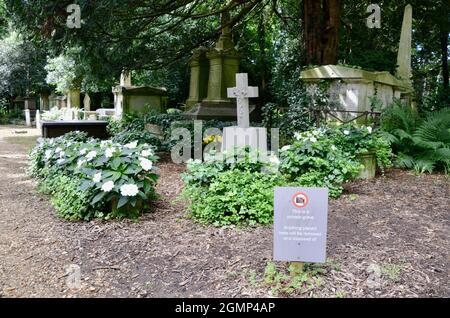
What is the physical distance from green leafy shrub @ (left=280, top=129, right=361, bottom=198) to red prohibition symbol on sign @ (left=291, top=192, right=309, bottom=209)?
2609 millimetres

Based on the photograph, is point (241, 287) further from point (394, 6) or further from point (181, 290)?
point (394, 6)

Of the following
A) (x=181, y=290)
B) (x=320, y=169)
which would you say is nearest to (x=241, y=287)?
(x=181, y=290)

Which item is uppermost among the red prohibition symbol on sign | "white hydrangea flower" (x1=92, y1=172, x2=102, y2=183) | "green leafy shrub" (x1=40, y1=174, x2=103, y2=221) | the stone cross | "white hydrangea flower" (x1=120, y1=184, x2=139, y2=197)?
the stone cross

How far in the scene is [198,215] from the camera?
4.84 meters

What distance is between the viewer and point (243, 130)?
7332 mm

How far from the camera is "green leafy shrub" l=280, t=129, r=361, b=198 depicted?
5.77 meters

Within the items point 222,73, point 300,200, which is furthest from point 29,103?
point 300,200

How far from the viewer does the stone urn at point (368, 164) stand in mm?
6874

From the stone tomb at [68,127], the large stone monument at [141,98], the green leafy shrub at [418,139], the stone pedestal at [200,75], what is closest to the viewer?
the green leafy shrub at [418,139]

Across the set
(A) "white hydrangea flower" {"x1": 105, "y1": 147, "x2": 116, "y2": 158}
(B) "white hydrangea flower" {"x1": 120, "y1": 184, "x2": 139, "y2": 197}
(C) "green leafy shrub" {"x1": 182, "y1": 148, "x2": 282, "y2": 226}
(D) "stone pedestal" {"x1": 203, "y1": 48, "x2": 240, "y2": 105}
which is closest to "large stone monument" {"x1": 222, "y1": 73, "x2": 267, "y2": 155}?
(C) "green leafy shrub" {"x1": 182, "y1": 148, "x2": 282, "y2": 226}

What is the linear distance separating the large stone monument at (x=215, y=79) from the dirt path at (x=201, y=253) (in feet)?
21.6

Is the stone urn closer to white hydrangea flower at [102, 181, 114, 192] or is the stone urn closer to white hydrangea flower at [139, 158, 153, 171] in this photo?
white hydrangea flower at [139, 158, 153, 171]

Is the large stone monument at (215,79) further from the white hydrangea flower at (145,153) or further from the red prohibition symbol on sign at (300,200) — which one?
the red prohibition symbol on sign at (300,200)

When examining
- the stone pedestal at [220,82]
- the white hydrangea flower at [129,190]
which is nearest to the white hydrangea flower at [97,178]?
the white hydrangea flower at [129,190]
